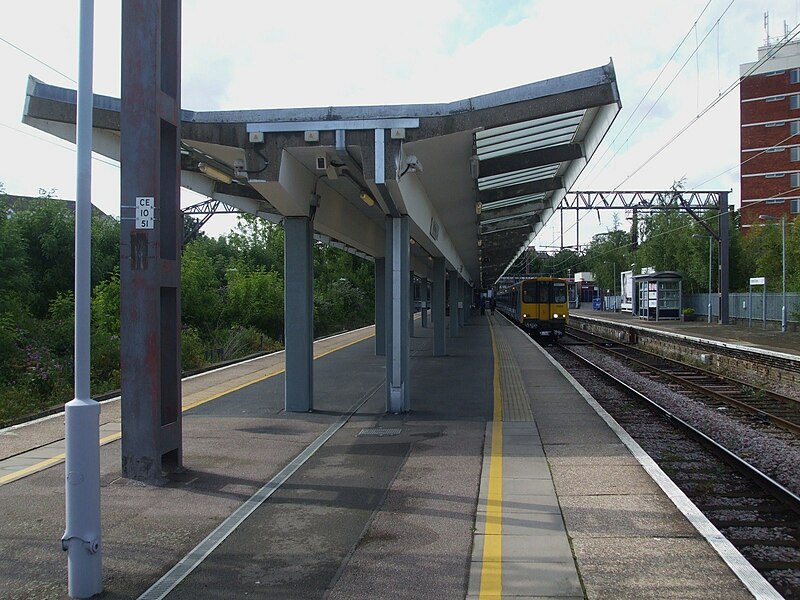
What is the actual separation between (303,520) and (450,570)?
158 centimetres

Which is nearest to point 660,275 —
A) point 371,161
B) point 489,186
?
point 489,186

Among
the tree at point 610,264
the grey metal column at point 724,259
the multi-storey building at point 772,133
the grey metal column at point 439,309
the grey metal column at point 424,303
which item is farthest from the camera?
the tree at point 610,264

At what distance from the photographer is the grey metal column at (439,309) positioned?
21.9 m

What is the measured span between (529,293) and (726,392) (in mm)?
17241

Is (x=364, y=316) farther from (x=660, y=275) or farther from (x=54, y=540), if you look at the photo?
(x=54, y=540)

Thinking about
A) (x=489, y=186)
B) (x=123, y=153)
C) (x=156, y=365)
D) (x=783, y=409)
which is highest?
(x=489, y=186)

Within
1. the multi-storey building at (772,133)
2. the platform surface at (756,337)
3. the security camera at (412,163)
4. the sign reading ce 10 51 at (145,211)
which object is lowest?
the platform surface at (756,337)

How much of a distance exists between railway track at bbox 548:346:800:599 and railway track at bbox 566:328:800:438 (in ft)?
5.70

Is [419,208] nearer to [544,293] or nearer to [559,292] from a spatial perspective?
[544,293]

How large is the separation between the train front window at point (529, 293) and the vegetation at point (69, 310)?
10.7 m

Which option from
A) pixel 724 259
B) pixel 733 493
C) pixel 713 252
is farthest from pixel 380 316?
pixel 713 252

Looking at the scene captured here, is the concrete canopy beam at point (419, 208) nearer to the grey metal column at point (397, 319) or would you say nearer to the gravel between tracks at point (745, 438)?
the grey metal column at point (397, 319)

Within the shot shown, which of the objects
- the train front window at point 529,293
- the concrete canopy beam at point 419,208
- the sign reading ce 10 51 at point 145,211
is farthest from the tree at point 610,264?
the sign reading ce 10 51 at point 145,211

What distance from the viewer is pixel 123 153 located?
6.89m
